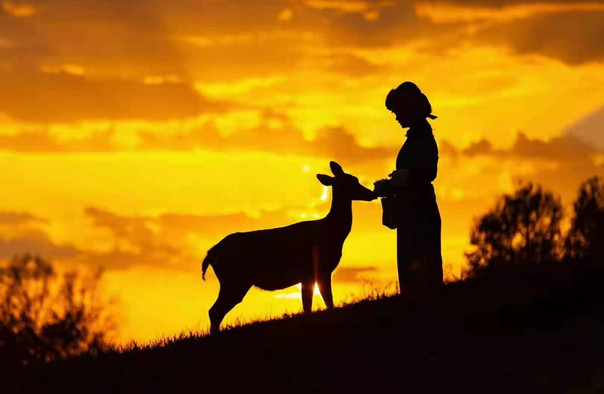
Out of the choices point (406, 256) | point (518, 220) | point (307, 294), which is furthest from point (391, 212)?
point (518, 220)

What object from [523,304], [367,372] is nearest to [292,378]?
[367,372]

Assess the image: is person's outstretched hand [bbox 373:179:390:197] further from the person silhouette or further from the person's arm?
the person's arm

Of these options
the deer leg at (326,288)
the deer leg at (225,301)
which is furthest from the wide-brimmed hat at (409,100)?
the deer leg at (225,301)

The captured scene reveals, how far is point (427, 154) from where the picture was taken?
1560cm

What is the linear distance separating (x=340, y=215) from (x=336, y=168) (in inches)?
32.7

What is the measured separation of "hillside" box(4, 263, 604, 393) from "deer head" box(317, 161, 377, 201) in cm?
487

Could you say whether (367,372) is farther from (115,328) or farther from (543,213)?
(115,328)

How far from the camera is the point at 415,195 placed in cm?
1579

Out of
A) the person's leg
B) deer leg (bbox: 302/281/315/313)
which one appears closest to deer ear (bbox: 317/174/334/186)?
deer leg (bbox: 302/281/315/313)

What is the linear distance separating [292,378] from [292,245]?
7.74m

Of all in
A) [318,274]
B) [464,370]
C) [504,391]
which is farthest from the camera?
[318,274]

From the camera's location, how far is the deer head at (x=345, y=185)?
21062 mm

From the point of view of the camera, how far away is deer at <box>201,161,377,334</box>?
20625mm

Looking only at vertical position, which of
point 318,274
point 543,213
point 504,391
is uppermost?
point 543,213
